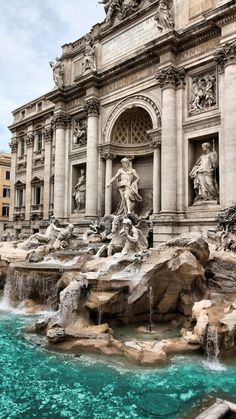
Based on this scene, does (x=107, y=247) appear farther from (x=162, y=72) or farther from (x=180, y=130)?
(x=162, y=72)

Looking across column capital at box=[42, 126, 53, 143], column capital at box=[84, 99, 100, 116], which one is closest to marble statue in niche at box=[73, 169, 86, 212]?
column capital at box=[84, 99, 100, 116]

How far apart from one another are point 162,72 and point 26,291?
37.6 feet

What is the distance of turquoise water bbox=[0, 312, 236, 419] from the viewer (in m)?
5.22

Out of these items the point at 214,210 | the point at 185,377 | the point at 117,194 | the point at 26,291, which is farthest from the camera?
the point at 117,194

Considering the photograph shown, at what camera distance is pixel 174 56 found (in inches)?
638

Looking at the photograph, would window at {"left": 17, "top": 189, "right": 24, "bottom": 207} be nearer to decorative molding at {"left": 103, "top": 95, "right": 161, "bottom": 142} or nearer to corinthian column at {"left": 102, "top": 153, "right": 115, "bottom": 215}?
corinthian column at {"left": 102, "top": 153, "right": 115, "bottom": 215}

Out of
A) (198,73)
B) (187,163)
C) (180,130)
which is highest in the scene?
(198,73)

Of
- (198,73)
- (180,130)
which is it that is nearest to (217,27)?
(198,73)

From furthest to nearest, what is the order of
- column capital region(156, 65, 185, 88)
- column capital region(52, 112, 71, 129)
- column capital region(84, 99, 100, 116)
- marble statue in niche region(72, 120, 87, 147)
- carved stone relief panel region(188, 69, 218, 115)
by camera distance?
column capital region(52, 112, 71, 129)
marble statue in niche region(72, 120, 87, 147)
column capital region(84, 99, 100, 116)
column capital region(156, 65, 185, 88)
carved stone relief panel region(188, 69, 218, 115)

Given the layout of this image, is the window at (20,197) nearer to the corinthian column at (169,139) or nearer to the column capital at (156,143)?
the column capital at (156,143)

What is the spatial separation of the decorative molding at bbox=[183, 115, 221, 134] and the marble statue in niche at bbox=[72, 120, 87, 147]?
24.7 feet

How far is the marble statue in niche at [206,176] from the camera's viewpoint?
14.8 meters

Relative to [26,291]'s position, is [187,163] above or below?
above

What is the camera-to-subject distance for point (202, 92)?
15.4 metres
